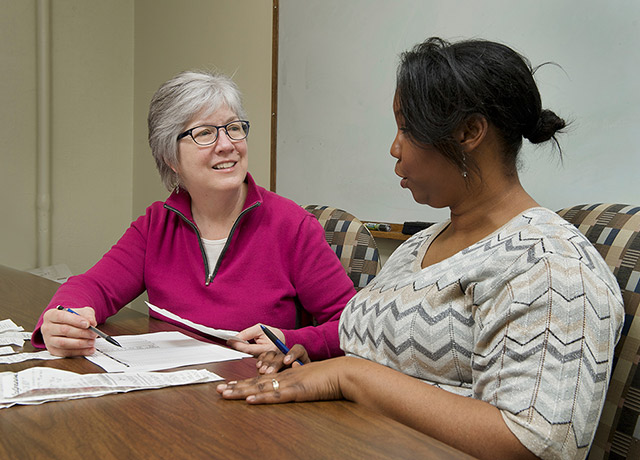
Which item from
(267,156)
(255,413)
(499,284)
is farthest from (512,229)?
(267,156)

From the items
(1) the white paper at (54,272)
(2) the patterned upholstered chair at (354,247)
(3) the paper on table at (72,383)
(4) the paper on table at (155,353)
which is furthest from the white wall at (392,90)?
(1) the white paper at (54,272)

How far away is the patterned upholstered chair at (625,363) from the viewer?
0.91m

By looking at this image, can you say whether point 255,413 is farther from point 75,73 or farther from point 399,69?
point 75,73

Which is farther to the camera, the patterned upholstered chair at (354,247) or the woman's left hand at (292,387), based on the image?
the patterned upholstered chair at (354,247)

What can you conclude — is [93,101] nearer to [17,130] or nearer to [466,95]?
[17,130]

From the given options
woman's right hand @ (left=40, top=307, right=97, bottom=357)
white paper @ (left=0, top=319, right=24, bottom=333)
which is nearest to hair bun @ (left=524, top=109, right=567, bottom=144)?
woman's right hand @ (left=40, top=307, right=97, bottom=357)

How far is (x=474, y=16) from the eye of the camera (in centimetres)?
174

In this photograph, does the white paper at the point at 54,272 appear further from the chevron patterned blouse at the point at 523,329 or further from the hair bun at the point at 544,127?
the hair bun at the point at 544,127

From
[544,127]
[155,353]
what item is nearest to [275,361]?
[155,353]

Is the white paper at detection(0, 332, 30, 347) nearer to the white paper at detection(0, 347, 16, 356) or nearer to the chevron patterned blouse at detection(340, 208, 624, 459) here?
the white paper at detection(0, 347, 16, 356)

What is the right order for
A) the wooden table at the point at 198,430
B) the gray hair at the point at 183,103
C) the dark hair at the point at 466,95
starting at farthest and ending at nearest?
the gray hair at the point at 183,103 → the dark hair at the point at 466,95 → the wooden table at the point at 198,430

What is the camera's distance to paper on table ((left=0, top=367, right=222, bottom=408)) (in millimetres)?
810

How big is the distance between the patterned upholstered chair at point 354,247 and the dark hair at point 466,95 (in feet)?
2.54

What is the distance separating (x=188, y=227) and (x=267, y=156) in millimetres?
1149
